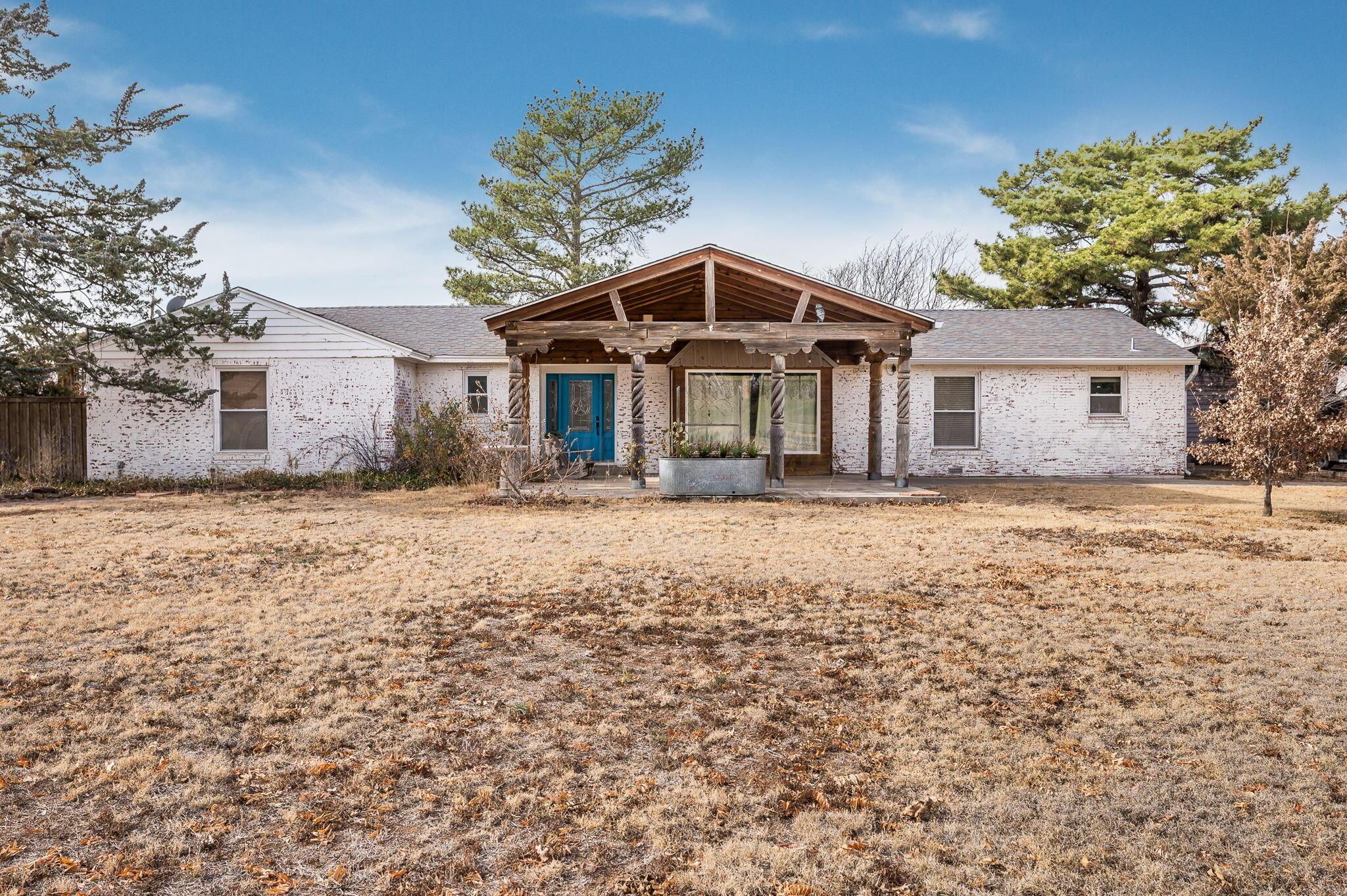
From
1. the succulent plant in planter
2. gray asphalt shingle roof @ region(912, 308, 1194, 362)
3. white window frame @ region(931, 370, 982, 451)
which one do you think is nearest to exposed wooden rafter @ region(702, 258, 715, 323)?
the succulent plant in planter

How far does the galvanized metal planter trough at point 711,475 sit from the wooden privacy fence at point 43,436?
1235 centimetres

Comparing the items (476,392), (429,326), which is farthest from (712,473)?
(429,326)

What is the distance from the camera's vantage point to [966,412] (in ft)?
58.5

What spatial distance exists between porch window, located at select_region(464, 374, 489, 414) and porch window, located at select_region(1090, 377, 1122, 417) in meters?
13.4

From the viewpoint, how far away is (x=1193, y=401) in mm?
20609

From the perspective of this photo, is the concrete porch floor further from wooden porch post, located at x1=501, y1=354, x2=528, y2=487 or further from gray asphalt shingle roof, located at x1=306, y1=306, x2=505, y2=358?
gray asphalt shingle roof, located at x1=306, y1=306, x2=505, y2=358

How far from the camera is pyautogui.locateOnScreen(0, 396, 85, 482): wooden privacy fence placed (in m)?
15.8

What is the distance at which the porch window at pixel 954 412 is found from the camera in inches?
702

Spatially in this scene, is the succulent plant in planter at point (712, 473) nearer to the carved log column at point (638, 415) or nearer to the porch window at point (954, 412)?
the carved log column at point (638, 415)

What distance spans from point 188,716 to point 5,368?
49.2 ft

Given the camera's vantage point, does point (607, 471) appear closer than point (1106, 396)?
Yes

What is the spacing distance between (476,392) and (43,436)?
27.7 ft

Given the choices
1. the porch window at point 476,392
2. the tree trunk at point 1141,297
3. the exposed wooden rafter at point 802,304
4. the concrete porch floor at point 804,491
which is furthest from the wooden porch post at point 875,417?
the tree trunk at point 1141,297

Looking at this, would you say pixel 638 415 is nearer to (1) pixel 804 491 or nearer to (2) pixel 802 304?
(1) pixel 804 491
